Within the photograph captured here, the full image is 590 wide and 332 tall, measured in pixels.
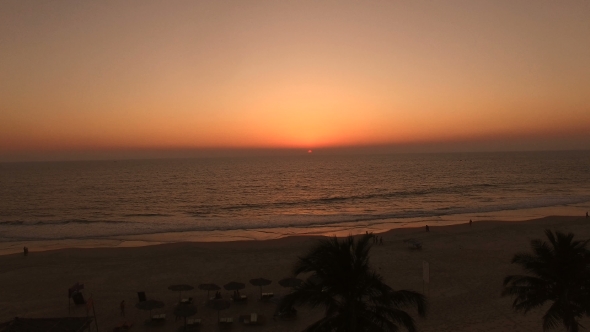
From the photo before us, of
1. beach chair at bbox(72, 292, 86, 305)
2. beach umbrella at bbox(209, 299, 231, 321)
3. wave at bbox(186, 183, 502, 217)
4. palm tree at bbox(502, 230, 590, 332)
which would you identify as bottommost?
wave at bbox(186, 183, 502, 217)

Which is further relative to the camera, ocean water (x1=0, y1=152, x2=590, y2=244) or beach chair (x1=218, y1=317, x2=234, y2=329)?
ocean water (x1=0, y1=152, x2=590, y2=244)

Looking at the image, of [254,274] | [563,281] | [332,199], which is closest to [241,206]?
[332,199]

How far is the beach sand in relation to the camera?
1831 cm

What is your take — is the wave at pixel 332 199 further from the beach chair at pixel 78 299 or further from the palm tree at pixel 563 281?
the palm tree at pixel 563 281

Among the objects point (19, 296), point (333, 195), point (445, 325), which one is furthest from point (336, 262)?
point (333, 195)

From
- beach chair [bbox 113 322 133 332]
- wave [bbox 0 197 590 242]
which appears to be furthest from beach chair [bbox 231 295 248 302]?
wave [bbox 0 197 590 242]

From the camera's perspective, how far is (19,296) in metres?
22.2

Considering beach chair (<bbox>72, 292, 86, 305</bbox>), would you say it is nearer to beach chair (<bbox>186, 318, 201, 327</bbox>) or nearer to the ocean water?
beach chair (<bbox>186, 318, 201, 327</bbox>)

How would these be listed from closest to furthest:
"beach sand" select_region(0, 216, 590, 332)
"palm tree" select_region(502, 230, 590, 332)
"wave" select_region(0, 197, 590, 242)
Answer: "palm tree" select_region(502, 230, 590, 332) → "beach sand" select_region(0, 216, 590, 332) → "wave" select_region(0, 197, 590, 242)

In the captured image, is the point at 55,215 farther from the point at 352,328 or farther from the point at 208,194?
the point at 352,328

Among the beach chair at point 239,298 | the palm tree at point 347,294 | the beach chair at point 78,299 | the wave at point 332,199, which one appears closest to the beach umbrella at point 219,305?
the beach chair at point 239,298

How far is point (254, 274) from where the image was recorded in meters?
25.1

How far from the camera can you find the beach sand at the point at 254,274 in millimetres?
18312

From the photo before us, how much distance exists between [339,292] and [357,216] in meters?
41.8
